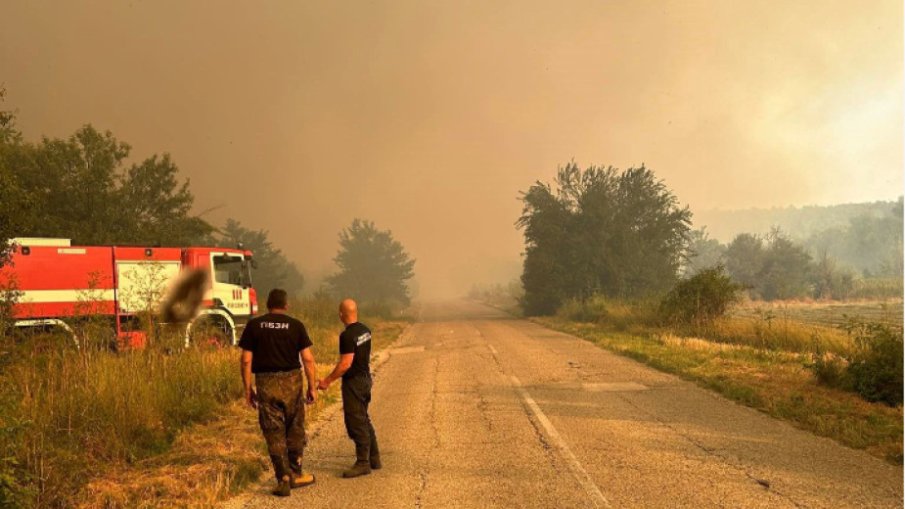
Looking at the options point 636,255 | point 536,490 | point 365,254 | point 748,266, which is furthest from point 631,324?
point 365,254

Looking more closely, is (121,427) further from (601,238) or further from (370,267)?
(370,267)

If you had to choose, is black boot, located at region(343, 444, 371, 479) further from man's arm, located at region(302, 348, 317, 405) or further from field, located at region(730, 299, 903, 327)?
field, located at region(730, 299, 903, 327)

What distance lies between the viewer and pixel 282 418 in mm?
5465

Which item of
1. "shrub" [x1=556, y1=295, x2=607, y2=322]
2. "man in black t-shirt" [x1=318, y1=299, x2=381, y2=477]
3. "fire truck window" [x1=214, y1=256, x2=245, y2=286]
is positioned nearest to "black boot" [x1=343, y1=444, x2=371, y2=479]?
"man in black t-shirt" [x1=318, y1=299, x2=381, y2=477]

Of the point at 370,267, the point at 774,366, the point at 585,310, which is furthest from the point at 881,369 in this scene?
the point at 370,267

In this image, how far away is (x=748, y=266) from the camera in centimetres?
5878

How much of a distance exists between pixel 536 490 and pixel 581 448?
1.62m

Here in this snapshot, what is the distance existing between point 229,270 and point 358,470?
45.1 ft

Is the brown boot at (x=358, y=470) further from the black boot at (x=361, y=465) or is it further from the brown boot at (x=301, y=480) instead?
the brown boot at (x=301, y=480)

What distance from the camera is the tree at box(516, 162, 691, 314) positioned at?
36.8 meters

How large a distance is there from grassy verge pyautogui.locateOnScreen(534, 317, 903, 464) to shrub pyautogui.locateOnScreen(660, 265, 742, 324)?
3.13m

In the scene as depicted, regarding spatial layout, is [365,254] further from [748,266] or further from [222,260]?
[222,260]

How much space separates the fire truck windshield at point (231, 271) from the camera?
57.0 ft

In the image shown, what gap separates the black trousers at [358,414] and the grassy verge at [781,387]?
5.80 meters
